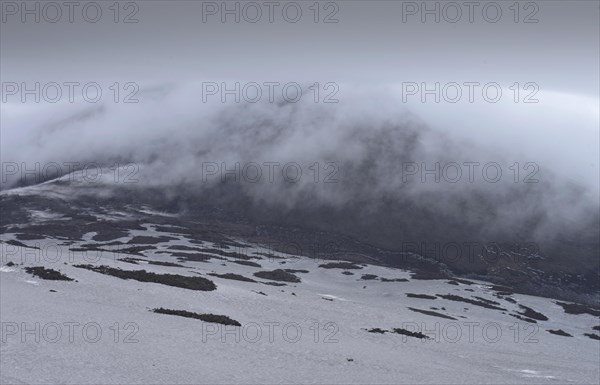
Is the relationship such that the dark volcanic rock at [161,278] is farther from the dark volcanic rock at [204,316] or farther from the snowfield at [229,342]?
the dark volcanic rock at [204,316]

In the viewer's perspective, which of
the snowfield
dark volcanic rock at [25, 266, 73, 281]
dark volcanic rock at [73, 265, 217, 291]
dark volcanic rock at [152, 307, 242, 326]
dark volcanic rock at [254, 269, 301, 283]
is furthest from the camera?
Answer: dark volcanic rock at [254, 269, 301, 283]

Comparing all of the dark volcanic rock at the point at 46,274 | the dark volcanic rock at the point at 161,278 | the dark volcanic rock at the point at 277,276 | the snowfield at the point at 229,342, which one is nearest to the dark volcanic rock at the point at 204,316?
the snowfield at the point at 229,342

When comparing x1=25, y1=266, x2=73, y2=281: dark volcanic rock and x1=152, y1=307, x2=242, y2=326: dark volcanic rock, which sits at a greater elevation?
x1=25, y1=266, x2=73, y2=281: dark volcanic rock

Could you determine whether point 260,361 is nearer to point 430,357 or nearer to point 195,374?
point 195,374

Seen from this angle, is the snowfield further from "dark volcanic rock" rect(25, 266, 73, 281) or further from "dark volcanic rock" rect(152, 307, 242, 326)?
"dark volcanic rock" rect(152, 307, 242, 326)

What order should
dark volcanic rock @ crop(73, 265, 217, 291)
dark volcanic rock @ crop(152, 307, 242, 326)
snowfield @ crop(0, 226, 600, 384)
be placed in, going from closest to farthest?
snowfield @ crop(0, 226, 600, 384) → dark volcanic rock @ crop(152, 307, 242, 326) → dark volcanic rock @ crop(73, 265, 217, 291)

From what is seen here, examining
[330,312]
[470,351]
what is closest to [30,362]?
[330,312]

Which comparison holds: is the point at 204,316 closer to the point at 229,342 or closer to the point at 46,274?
the point at 229,342

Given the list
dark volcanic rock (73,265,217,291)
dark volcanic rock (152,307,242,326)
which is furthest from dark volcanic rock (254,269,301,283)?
dark volcanic rock (152,307,242,326)

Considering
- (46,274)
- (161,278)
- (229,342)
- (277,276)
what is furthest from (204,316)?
(277,276)

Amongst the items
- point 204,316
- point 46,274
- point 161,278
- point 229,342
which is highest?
→ point 46,274

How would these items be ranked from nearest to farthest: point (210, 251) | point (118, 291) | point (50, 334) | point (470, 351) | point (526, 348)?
point (50, 334) < point (118, 291) < point (470, 351) < point (526, 348) < point (210, 251)
